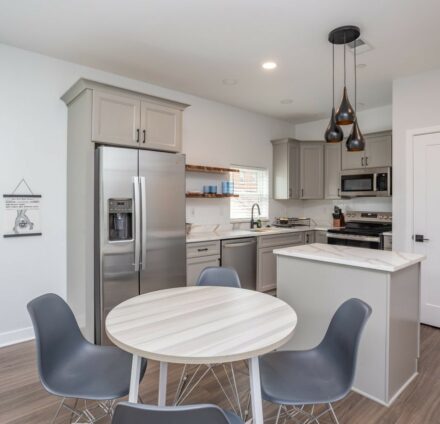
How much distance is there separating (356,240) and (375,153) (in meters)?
1.30

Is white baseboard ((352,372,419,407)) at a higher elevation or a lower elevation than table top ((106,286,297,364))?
lower

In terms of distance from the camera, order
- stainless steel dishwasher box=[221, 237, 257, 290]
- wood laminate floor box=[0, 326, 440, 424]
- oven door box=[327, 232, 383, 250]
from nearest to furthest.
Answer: wood laminate floor box=[0, 326, 440, 424]
stainless steel dishwasher box=[221, 237, 257, 290]
oven door box=[327, 232, 383, 250]

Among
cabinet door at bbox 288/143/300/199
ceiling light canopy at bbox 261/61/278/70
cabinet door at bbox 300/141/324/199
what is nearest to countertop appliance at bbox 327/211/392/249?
cabinet door at bbox 300/141/324/199

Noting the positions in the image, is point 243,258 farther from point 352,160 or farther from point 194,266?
point 352,160

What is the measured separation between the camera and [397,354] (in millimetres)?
2238

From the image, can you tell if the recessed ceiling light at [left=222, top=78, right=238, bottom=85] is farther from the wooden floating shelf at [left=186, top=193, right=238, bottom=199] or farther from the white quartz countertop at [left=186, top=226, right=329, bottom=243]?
the white quartz countertop at [left=186, top=226, right=329, bottom=243]

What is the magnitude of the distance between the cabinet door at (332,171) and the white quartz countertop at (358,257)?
2.63 metres

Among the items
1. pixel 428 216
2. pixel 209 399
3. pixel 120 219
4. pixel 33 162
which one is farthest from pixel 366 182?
pixel 33 162

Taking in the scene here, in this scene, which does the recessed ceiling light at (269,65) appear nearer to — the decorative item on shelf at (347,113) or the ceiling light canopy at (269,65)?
the ceiling light canopy at (269,65)

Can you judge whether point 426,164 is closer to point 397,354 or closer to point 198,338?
point 397,354

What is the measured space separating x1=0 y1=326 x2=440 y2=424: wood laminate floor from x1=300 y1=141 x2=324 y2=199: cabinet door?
3.13m

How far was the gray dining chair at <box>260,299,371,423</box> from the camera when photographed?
4.86 feet

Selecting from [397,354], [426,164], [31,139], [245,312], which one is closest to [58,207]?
[31,139]

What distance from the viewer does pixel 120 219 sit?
9.80 feet
